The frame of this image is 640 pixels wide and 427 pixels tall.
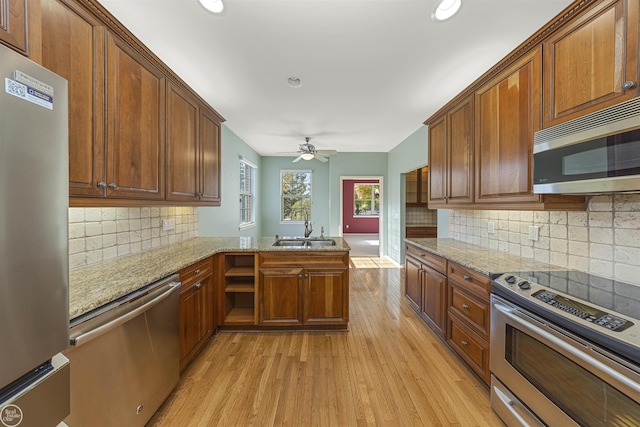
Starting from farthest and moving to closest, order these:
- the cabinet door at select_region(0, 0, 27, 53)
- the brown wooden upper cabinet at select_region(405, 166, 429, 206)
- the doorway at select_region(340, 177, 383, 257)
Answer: the doorway at select_region(340, 177, 383, 257)
the brown wooden upper cabinet at select_region(405, 166, 429, 206)
the cabinet door at select_region(0, 0, 27, 53)

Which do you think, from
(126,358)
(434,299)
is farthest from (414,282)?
(126,358)

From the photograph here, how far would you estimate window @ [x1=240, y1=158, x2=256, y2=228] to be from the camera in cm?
539

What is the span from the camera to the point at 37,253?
761 mm

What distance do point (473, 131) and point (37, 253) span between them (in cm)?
291

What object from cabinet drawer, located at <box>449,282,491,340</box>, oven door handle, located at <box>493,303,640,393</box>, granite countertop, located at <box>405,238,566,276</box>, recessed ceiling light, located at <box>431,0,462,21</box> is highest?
recessed ceiling light, located at <box>431,0,462,21</box>

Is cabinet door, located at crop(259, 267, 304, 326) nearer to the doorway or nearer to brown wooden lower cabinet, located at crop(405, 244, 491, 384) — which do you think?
brown wooden lower cabinet, located at crop(405, 244, 491, 384)

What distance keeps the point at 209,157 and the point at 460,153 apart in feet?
8.87

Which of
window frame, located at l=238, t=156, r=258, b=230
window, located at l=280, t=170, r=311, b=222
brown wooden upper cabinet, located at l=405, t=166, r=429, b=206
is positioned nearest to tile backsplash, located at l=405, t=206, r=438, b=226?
brown wooden upper cabinet, located at l=405, t=166, r=429, b=206

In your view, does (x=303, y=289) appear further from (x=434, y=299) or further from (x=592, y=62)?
(x=592, y=62)

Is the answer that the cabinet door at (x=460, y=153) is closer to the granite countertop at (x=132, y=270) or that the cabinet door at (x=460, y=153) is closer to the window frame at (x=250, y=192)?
the granite countertop at (x=132, y=270)

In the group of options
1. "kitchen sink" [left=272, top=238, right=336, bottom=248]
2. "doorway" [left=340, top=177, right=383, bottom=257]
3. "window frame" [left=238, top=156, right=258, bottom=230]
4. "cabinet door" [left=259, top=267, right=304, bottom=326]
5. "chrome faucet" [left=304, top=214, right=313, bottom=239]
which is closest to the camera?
"cabinet door" [left=259, top=267, right=304, bottom=326]

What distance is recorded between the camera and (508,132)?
6.48 ft

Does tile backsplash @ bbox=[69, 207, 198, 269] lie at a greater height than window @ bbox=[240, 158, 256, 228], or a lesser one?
lesser

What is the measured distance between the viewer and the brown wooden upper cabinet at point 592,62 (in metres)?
1.26
